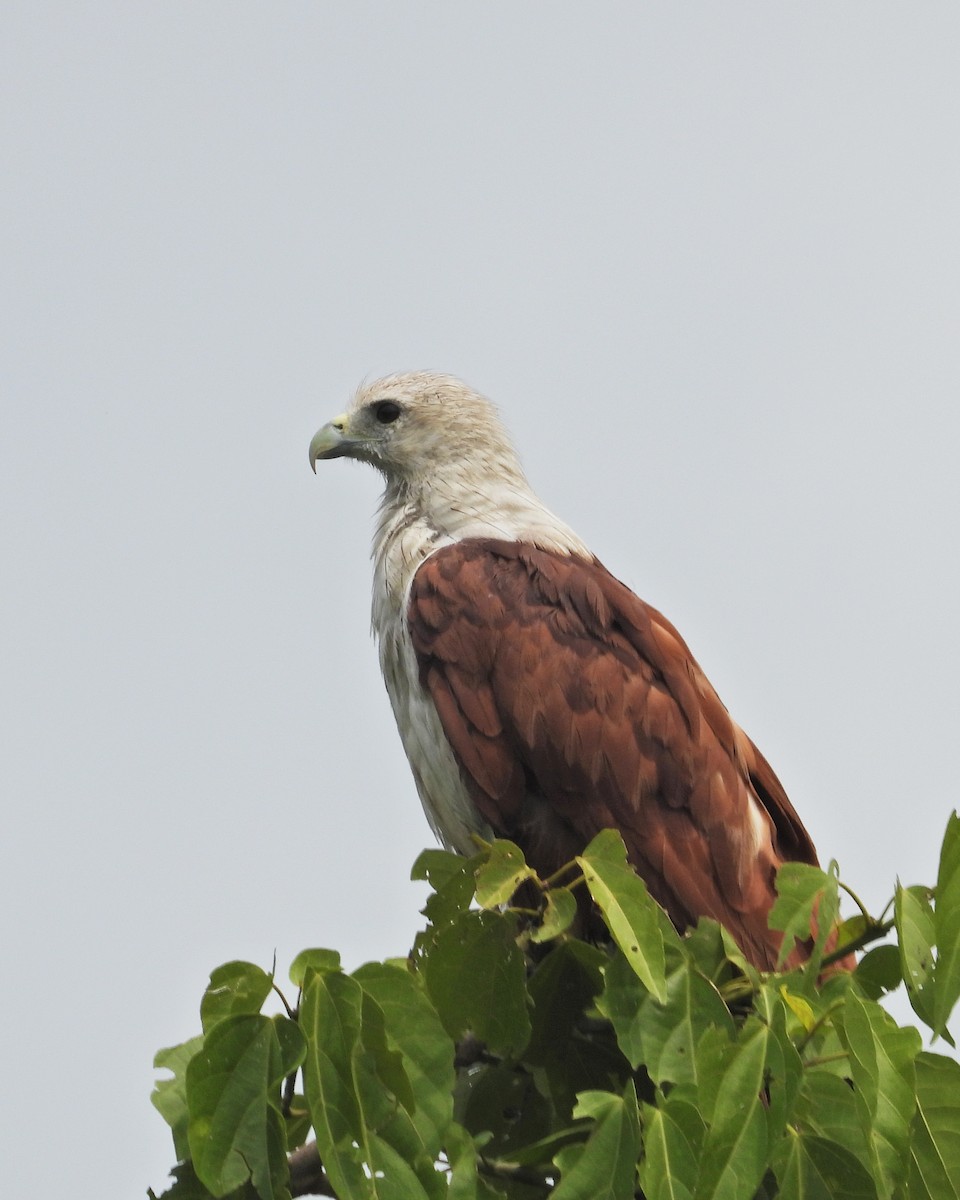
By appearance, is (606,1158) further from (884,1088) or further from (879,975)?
(879,975)

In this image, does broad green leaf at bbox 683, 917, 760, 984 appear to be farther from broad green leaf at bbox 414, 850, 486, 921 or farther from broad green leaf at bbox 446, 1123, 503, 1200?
broad green leaf at bbox 446, 1123, 503, 1200

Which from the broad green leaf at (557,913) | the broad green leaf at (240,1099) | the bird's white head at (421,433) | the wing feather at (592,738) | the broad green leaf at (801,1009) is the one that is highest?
the bird's white head at (421,433)

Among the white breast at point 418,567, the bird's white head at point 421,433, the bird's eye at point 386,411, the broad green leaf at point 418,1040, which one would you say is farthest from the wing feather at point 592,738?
the broad green leaf at point 418,1040

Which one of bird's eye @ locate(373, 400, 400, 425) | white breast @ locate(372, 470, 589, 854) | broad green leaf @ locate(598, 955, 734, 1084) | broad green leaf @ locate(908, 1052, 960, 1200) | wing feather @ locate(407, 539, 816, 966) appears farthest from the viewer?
bird's eye @ locate(373, 400, 400, 425)

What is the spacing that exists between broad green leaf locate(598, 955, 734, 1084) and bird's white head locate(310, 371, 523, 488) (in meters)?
3.41

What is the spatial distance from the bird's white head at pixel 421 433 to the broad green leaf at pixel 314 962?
11.7 feet

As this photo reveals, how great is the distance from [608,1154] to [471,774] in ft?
Result: 7.44

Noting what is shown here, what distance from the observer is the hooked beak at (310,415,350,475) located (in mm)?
6746

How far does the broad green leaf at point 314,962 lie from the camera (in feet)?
9.59

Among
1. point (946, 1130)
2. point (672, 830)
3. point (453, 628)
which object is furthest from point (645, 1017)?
point (453, 628)

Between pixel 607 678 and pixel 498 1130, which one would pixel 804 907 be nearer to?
pixel 498 1130

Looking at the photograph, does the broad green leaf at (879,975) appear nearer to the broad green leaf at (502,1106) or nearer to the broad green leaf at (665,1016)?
the broad green leaf at (665,1016)

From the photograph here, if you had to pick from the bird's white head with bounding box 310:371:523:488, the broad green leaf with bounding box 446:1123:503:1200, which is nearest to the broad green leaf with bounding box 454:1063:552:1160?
the broad green leaf with bounding box 446:1123:503:1200

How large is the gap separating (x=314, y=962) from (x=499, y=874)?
0.44m
